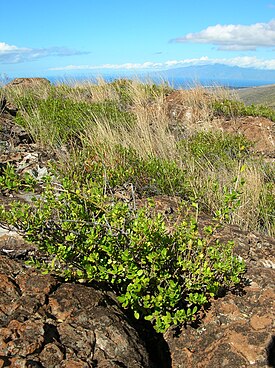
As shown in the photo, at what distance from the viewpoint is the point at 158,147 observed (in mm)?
6055

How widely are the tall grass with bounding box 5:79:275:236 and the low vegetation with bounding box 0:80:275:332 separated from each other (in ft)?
0.07

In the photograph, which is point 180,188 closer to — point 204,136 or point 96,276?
point 96,276

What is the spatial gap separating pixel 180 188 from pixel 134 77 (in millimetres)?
7674

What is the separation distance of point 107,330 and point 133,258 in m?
0.45

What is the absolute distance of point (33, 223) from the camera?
7.52 feet

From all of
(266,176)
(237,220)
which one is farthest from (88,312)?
(266,176)

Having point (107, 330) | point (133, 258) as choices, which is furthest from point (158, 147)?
point (107, 330)

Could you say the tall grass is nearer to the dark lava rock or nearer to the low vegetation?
the low vegetation

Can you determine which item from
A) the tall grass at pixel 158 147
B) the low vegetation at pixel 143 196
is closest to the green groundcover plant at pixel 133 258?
the low vegetation at pixel 143 196

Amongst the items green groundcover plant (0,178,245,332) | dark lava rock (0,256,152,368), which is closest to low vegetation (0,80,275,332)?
green groundcover plant (0,178,245,332)

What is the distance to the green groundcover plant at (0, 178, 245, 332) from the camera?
2.12 m

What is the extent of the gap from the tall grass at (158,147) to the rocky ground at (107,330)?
0.75m

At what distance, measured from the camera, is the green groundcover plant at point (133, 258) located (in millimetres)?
2117

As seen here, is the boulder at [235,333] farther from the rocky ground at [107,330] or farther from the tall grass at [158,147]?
the tall grass at [158,147]
